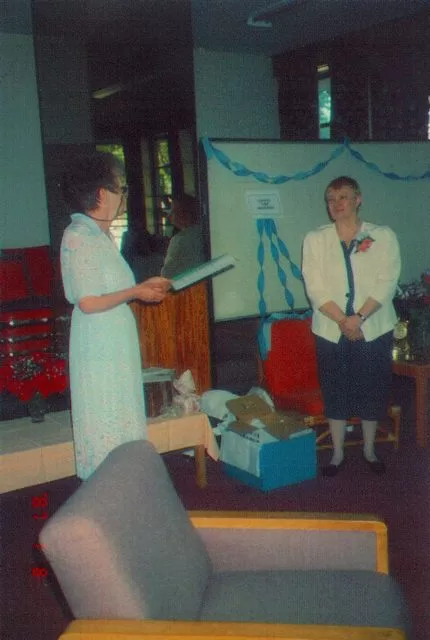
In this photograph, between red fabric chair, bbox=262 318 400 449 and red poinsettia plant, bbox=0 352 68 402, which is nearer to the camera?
red poinsettia plant, bbox=0 352 68 402

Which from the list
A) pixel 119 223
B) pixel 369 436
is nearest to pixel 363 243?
pixel 369 436

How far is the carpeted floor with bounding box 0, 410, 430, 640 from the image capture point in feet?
8.30

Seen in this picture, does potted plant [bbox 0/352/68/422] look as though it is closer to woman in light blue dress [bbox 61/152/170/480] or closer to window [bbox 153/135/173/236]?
woman in light blue dress [bbox 61/152/170/480]

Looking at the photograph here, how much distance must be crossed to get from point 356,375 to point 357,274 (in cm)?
54

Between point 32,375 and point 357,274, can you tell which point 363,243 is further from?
point 32,375

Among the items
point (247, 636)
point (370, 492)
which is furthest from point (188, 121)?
point (247, 636)

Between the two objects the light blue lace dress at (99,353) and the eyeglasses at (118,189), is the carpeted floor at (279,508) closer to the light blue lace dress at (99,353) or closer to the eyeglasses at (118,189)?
the light blue lace dress at (99,353)

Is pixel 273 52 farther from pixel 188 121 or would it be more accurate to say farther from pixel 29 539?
pixel 29 539

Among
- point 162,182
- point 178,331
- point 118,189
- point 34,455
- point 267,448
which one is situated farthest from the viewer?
point 162,182

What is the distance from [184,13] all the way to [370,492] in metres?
4.21

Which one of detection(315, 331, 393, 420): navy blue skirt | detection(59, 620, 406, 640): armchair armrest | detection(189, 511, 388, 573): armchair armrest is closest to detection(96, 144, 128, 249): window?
detection(315, 331, 393, 420): navy blue skirt

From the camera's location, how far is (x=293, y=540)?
6.26 feet

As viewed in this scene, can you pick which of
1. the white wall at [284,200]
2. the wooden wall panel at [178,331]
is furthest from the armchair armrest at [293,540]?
the white wall at [284,200]

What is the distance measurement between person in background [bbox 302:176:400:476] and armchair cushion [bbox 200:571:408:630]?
180 centimetres
